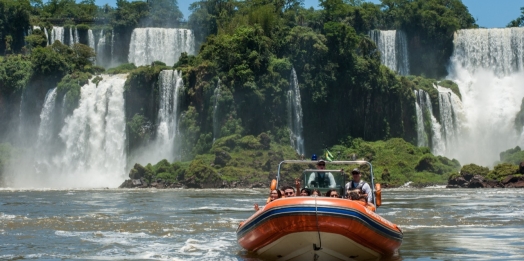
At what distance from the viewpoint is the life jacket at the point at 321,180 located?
784 inches

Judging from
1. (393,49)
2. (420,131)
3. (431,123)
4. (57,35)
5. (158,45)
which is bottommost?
(420,131)

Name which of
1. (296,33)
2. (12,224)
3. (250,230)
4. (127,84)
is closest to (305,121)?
(296,33)

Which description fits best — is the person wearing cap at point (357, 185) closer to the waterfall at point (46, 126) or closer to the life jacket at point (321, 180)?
the life jacket at point (321, 180)

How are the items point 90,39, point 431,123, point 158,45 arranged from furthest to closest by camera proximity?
point 90,39 → point 158,45 → point 431,123

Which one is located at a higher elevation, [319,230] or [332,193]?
[332,193]

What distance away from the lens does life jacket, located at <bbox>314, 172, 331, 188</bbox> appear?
19.9m

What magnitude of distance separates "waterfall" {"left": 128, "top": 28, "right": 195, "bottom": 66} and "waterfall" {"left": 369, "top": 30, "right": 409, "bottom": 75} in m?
18.0

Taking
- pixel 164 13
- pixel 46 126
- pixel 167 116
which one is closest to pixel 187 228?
pixel 167 116

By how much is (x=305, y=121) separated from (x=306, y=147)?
7.33 feet

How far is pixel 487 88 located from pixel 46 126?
4029cm

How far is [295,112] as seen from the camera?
7488cm

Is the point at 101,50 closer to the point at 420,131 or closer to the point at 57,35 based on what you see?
the point at 57,35

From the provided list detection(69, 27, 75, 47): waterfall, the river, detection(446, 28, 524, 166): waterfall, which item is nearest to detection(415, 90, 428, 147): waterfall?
detection(446, 28, 524, 166): waterfall

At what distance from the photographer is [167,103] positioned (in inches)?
2876
